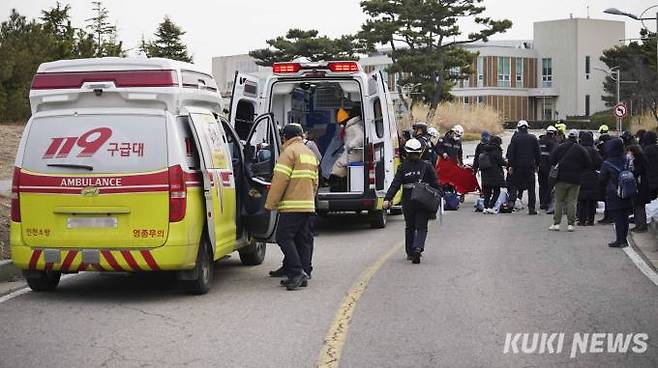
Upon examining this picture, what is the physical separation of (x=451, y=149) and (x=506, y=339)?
13463 mm

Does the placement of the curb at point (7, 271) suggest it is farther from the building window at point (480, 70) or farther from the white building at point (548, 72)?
the building window at point (480, 70)

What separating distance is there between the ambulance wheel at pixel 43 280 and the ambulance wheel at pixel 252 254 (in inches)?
105

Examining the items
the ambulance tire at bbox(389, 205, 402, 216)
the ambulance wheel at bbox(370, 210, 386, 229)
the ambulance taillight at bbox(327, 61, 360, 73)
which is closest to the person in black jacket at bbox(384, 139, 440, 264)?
the ambulance taillight at bbox(327, 61, 360, 73)

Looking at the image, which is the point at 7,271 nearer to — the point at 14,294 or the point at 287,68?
the point at 14,294

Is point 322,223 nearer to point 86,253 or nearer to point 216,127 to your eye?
point 216,127

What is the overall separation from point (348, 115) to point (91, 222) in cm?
867

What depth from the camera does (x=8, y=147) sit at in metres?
27.3

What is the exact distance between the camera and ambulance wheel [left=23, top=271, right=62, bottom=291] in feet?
33.3

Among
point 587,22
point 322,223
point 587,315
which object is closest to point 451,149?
point 322,223

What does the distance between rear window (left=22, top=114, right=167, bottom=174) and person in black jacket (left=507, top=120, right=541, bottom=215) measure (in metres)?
11.1

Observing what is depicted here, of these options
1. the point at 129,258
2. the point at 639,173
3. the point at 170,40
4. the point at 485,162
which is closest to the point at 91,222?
the point at 129,258

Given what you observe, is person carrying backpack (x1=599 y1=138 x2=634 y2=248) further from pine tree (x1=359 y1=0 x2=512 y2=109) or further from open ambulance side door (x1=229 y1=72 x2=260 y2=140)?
pine tree (x1=359 y1=0 x2=512 y2=109)

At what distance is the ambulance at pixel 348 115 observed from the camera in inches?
637

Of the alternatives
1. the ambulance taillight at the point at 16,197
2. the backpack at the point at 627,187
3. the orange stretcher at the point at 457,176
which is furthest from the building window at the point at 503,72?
the ambulance taillight at the point at 16,197
